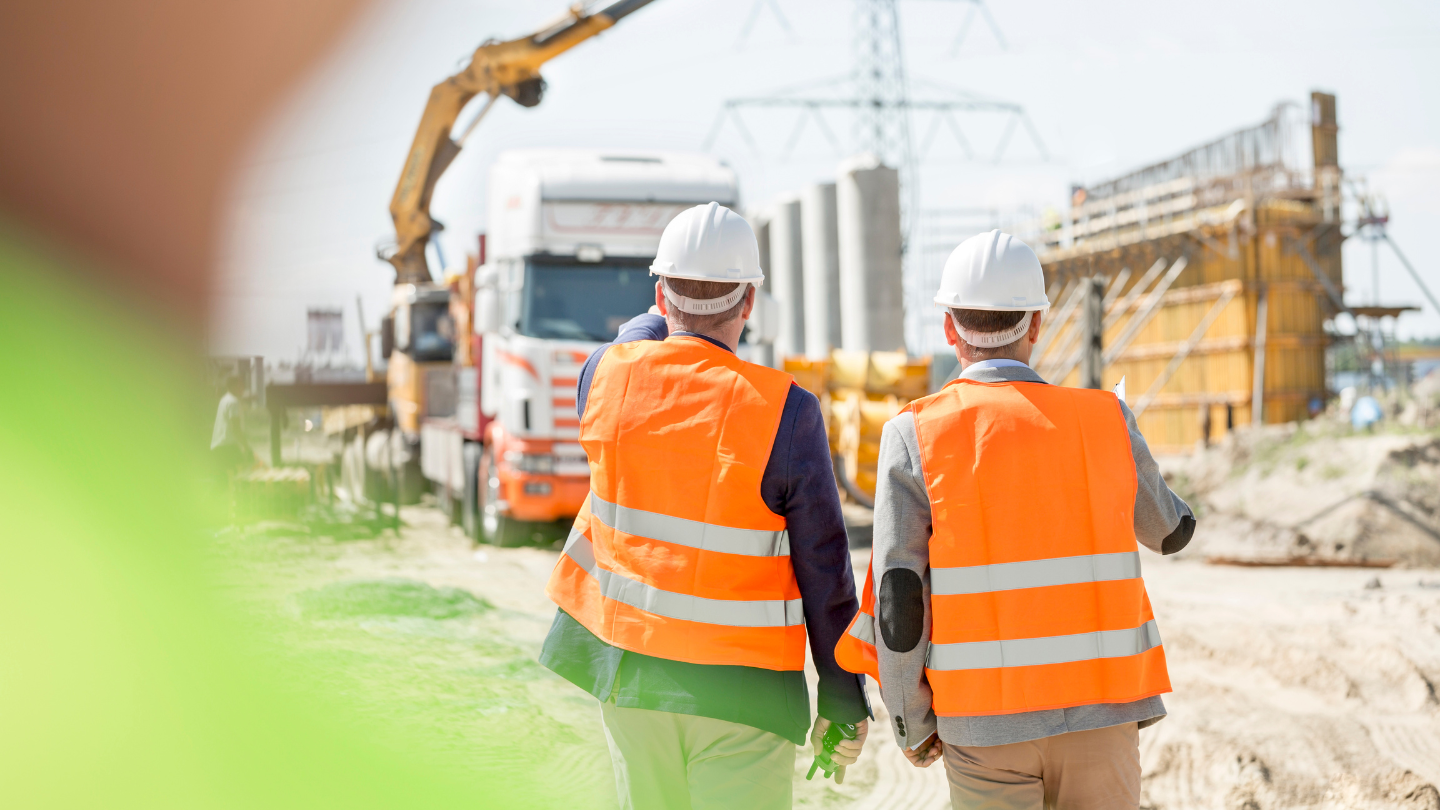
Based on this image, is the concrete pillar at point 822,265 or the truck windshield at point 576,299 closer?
the truck windshield at point 576,299

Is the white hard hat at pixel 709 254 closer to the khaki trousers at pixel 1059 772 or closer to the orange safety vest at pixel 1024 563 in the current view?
the orange safety vest at pixel 1024 563

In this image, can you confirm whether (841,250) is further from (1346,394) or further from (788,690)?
Answer: (788,690)

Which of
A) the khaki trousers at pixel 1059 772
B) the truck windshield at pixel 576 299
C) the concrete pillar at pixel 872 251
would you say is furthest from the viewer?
the concrete pillar at pixel 872 251

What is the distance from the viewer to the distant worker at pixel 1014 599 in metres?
2.39

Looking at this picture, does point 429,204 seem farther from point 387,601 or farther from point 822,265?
point 387,601

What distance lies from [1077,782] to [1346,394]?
23697mm

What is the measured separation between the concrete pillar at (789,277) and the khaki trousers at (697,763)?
58.5 ft

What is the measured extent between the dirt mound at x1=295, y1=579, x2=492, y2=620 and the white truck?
293cm

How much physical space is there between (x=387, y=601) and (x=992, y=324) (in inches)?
225

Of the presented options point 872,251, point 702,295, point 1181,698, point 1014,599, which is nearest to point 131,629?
point 702,295

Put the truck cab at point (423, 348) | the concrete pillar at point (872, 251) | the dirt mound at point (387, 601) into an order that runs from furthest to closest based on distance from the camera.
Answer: the concrete pillar at point (872, 251) → the truck cab at point (423, 348) → the dirt mound at point (387, 601)

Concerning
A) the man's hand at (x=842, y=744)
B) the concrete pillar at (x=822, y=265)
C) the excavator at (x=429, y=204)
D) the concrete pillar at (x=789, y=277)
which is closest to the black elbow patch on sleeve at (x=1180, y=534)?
the man's hand at (x=842, y=744)

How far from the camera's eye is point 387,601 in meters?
7.31

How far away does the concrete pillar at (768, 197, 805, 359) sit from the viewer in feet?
Result: 66.7
